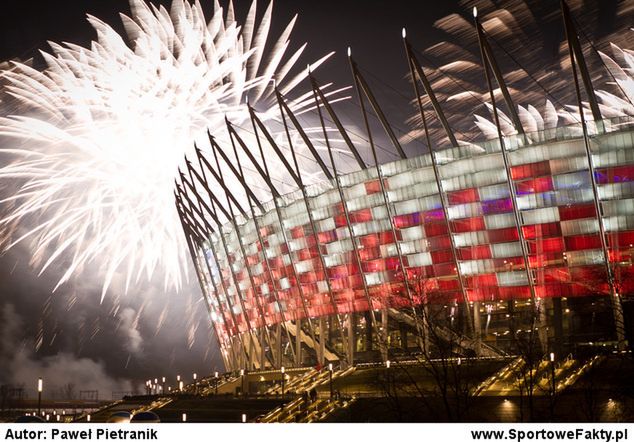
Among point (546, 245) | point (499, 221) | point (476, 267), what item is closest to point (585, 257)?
point (546, 245)

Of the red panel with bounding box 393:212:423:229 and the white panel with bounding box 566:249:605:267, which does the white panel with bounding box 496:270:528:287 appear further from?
the red panel with bounding box 393:212:423:229

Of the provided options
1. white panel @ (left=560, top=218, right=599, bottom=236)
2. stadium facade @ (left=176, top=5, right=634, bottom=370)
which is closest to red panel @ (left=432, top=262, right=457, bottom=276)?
stadium facade @ (left=176, top=5, right=634, bottom=370)

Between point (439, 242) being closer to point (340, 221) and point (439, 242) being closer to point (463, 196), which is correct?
point (463, 196)

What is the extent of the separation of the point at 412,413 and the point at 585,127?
1103 inches

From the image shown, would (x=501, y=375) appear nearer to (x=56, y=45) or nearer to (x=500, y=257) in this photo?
(x=500, y=257)

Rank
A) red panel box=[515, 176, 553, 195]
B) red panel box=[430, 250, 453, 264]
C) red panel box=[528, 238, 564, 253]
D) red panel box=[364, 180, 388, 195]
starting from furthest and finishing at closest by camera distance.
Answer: red panel box=[364, 180, 388, 195], red panel box=[430, 250, 453, 264], red panel box=[528, 238, 564, 253], red panel box=[515, 176, 553, 195]

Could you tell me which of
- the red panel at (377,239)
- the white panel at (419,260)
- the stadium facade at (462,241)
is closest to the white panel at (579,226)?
the stadium facade at (462,241)

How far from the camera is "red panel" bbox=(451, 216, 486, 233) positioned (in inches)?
2504

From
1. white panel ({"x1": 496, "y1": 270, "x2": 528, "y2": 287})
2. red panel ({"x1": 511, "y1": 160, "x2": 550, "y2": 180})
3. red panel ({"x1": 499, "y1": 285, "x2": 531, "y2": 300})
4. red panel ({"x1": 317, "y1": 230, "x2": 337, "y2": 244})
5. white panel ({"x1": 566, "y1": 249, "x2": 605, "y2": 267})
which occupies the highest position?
red panel ({"x1": 511, "y1": 160, "x2": 550, "y2": 180})

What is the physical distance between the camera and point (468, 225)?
211ft

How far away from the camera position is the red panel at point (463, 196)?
6331cm

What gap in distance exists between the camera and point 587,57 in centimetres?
8081

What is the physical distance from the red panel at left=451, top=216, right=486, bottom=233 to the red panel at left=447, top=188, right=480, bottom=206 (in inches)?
62.6

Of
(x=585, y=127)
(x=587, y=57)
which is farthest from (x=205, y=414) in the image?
(x=587, y=57)
